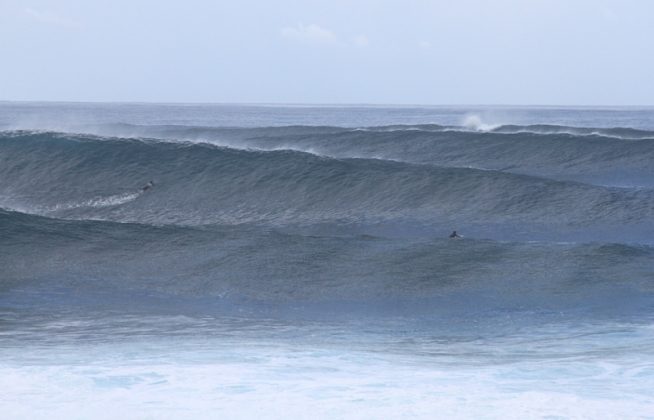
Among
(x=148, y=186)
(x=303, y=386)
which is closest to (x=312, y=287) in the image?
(x=303, y=386)

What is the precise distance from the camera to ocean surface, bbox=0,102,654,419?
27.3ft

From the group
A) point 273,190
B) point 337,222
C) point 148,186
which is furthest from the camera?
point 148,186

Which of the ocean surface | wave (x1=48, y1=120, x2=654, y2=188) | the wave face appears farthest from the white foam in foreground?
wave (x1=48, y1=120, x2=654, y2=188)

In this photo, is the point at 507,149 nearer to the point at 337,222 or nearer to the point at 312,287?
the point at 337,222

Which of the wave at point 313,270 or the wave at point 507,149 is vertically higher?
the wave at point 507,149

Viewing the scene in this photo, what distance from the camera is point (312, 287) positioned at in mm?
13859

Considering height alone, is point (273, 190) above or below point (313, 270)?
above

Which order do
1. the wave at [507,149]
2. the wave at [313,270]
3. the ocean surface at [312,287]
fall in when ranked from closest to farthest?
the ocean surface at [312,287], the wave at [313,270], the wave at [507,149]

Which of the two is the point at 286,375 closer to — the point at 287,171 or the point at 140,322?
the point at 140,322

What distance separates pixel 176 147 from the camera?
27.1 m

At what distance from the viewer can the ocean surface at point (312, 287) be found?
8.33 meters

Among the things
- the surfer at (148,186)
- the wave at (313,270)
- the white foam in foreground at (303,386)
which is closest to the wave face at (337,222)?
the wave at (313,270)

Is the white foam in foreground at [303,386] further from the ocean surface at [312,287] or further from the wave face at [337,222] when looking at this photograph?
the wave face at [337,222]

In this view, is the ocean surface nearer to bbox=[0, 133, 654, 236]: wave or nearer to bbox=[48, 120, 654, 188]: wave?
bbox=[0, 133, 654, 236]: wave
